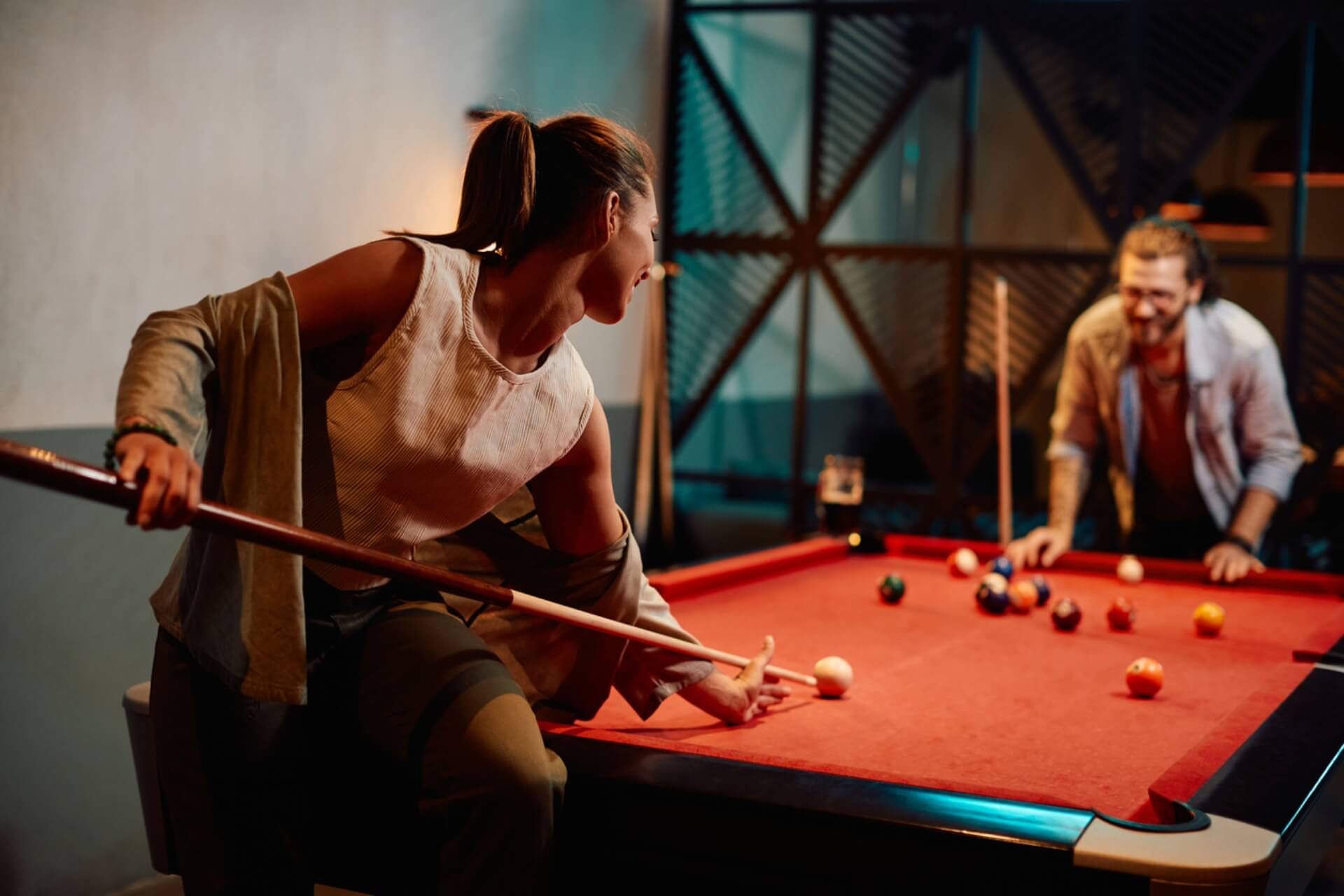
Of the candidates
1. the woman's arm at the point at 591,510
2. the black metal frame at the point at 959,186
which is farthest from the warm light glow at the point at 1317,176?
the woman's arm at the point at 591,510

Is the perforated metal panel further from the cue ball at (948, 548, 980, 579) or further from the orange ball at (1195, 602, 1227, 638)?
Result: the orange ball at (1195, 602, 1227, 638)

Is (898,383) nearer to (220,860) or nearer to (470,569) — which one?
(470,569)

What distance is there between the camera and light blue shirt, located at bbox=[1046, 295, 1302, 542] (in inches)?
146

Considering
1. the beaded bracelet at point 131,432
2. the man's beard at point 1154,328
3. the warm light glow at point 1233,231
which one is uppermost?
the warm light glow at point 1233,231

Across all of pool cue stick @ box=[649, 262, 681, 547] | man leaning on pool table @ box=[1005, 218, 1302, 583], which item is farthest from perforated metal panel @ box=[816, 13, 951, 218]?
man leaning on pool table @ box=[1005, 218, 1302, 583]

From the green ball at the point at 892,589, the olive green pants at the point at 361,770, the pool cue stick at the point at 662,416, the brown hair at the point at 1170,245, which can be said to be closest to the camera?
the olive green pants at the point at 361,770

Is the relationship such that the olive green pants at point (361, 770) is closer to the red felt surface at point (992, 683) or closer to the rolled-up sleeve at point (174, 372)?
the red felt surface at point (992, 683)

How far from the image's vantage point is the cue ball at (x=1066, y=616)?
8.50 feet

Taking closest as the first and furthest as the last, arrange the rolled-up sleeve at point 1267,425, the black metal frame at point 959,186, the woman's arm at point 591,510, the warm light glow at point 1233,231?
the woman's arm at point 591,510 < the rolled-up sleeve at point 1267,425 < the black metal frame at point 959,186 < the warm light glow at point 1233,231

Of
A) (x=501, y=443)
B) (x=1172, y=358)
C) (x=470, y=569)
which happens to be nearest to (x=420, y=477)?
(x=501, y=443)

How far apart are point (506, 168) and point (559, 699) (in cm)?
71

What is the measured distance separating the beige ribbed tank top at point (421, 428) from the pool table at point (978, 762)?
33cm

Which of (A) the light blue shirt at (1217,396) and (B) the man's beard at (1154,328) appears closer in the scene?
(B) the man's beard at (1154,328)

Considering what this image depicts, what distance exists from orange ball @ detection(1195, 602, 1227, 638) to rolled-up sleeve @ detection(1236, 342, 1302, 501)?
1233 millimetres
